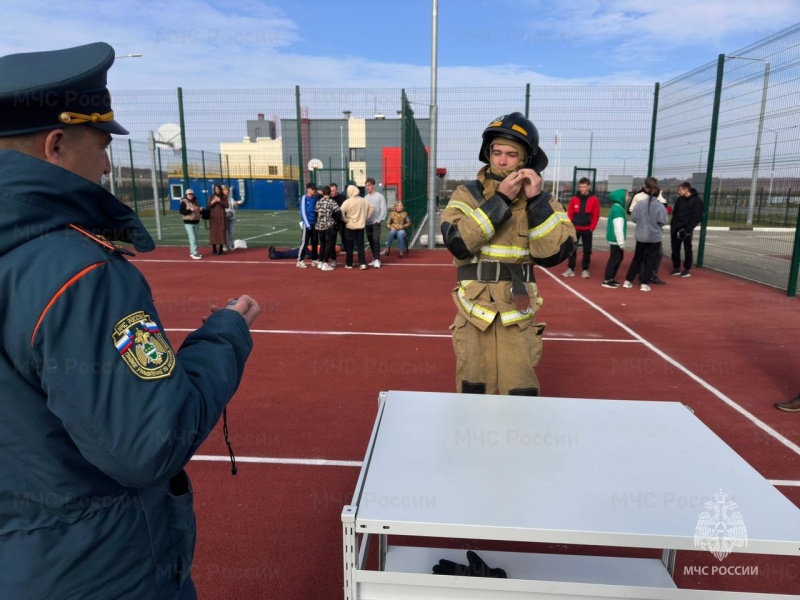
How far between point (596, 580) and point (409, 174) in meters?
14.9

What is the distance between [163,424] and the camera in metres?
1.02

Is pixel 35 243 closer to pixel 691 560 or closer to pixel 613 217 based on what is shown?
pixel 691 560

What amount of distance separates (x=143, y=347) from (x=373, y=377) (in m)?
4.49

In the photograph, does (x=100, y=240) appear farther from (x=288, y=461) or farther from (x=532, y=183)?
(x=288, y=461)

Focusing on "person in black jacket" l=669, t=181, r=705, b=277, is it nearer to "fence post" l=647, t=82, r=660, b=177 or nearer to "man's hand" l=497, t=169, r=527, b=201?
"fence post" l=647, t=82, r=660, b=177

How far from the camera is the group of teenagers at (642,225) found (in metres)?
9.73

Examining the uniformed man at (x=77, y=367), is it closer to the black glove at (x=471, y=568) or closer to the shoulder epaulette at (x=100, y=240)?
the shoulder epaulette at (x=100, y=240)

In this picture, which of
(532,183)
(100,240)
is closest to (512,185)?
(532,183)

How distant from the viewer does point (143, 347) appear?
1.05m

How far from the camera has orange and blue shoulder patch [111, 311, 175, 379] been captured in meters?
1.03

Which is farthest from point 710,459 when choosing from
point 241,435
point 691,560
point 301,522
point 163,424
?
point 241,435

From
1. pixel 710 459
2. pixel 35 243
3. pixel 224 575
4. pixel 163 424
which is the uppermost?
pixel 35 243

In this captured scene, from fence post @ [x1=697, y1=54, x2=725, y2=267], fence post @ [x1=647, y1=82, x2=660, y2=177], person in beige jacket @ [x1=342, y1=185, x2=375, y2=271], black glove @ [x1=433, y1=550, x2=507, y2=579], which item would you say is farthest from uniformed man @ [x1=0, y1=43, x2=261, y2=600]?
fence post @ [x1=647, y1=82, x2=660, y2=177]

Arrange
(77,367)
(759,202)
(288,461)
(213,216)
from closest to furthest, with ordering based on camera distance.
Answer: (77,367) < (288,461) < (759,202) < (213,216)
